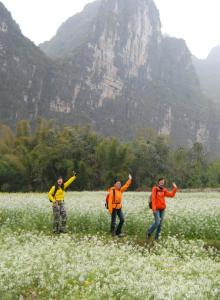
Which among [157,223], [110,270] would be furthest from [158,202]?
[110,270]

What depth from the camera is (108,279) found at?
31.9 ft

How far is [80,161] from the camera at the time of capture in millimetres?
68625

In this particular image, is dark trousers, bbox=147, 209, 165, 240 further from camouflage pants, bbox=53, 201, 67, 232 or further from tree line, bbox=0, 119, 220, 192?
tree line, bbox=0, 119, 220, 192

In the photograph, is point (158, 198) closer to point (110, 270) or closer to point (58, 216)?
point (58, 216)

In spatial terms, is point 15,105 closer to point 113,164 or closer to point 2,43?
point 2,43

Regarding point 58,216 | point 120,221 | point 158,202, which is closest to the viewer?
point 158,202

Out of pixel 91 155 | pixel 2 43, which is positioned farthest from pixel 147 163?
pixel 2 43

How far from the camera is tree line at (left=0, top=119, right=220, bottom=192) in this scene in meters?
67.4

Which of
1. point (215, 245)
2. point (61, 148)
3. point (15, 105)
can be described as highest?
point (15, 105)

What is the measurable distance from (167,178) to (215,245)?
2318 inches

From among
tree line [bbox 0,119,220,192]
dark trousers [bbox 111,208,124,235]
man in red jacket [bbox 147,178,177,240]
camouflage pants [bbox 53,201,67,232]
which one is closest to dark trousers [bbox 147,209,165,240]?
man in red jacket [bbox 147,178,177,240]

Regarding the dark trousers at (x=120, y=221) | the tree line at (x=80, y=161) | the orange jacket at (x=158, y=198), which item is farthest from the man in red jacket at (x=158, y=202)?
the tree line at (x=80, y=161)

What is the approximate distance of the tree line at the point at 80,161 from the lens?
67.4 meters

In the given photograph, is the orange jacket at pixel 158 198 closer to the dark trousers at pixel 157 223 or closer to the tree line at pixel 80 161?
the dark trousers at pixel 157 223
